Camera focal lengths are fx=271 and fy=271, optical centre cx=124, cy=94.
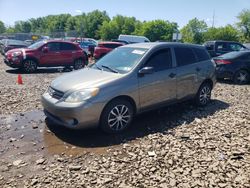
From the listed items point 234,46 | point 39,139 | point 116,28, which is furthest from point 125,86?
point 116,28

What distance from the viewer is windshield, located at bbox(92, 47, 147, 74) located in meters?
5.60

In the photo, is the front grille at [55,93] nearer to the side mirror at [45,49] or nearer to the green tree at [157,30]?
the side mirror at [45,49]

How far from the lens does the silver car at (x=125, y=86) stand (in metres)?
4.85

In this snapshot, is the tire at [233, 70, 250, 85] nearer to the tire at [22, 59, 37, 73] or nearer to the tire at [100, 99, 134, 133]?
the tire at [100, 99, 134, 133]

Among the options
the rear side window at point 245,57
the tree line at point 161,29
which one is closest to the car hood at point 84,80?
the rear side window at point 245,57

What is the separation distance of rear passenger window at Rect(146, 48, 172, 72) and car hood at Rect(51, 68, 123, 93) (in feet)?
2.89

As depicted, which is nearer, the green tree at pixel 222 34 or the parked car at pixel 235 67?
the parked car at pixel 235 67

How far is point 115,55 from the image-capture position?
6.24m

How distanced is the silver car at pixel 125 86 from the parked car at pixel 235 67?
15.1 feet

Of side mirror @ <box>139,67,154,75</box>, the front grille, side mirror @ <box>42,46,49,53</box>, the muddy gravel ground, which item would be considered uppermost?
side mirror @ <box>42,46,49,53</box>

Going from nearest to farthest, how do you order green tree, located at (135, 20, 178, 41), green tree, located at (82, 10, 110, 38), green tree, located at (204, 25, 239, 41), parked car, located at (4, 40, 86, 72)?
parked car, located at (4, 40, 86, 72)
green tree, located at (204, 25, 239, 41)
green tree, located at (135, 20, 178, 41)
green tree, located at (82, 10, 110, 38)

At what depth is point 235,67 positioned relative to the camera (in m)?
11.1

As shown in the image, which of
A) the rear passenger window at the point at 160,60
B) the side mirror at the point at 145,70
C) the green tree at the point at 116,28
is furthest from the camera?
the green tree at the point at 116,28

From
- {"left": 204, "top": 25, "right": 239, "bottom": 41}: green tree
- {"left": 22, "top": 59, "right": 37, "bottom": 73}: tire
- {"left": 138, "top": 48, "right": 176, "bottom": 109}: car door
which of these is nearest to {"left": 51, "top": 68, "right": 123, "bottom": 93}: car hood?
{"left": 138, "top": 48, "right": 176, "bottom": 109}: car door
